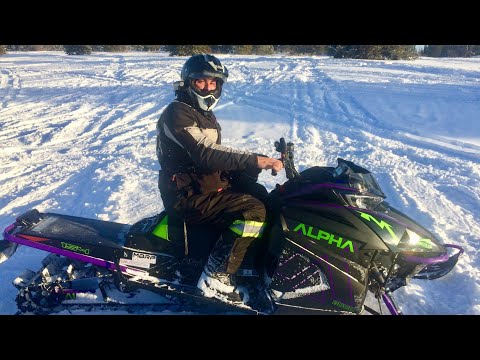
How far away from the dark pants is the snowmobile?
0.12m

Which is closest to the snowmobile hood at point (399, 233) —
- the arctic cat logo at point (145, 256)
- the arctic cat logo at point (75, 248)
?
the arctic cat logo at point (145, 256)

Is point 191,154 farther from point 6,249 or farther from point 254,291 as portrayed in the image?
point 6,249

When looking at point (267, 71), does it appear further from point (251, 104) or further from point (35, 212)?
point (35, 212)

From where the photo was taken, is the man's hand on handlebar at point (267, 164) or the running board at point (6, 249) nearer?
the man's hand on handlebar at point (267, 164)

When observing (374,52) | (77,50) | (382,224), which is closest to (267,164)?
(382,224)

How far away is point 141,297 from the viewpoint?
3607mm

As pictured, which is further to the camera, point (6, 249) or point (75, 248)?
point (6, 249)

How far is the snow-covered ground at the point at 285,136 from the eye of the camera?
4.75 m

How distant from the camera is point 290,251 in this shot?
3.00 m

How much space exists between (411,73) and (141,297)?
43.9 feet

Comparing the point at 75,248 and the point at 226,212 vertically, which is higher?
the point at 226,212

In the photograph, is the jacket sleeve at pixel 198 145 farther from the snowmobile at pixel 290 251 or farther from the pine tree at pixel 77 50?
the pine tree at pixel 77 50

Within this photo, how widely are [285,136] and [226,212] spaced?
5.35 meters

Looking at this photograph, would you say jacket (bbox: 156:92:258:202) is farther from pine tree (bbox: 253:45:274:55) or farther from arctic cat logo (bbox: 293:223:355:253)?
pine tree (bbox: 253:45:274:55)
